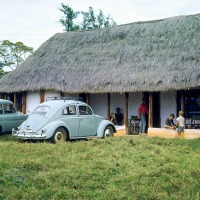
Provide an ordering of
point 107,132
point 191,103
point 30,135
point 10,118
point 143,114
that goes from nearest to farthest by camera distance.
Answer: point 30,135
point 107,132
point 10,118
point 143,114
point 191,103

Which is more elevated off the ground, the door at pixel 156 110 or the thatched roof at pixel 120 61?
the thatched roof at pixel 120 61

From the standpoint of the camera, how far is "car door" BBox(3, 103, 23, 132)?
52.1ft

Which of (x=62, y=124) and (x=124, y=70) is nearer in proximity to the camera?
Answer: (x=62, y=124)

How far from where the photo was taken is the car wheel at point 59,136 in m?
12.9

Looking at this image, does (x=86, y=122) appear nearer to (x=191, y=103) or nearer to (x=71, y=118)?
(x=71, y=118)

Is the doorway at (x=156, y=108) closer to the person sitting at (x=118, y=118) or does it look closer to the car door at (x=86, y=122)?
the person sitting at (x=118, y=118)

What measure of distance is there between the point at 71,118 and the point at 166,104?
6.37 m

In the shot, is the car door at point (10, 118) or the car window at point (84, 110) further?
the car door at point (10, 118)

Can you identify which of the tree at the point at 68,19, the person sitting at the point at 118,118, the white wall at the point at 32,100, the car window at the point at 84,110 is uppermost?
the tree at the point at 68,19

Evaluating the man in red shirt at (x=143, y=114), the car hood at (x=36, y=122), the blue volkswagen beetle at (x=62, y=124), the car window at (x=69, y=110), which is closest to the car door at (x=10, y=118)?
the blue volkswagen beetle at (x=62, y=124)

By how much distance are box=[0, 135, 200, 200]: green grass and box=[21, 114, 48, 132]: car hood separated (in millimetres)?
1586

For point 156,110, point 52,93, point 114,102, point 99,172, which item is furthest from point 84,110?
point 52,93

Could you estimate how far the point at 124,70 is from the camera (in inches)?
715

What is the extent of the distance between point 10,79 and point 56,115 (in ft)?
30.4
